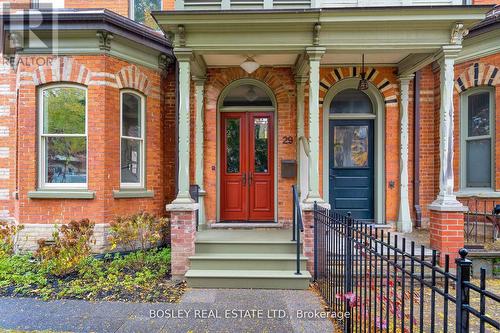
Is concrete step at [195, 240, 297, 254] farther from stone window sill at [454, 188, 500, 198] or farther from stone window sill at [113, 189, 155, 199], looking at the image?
stone window sill at [454, 188, 500, 198]

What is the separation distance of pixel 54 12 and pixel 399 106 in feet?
24.5

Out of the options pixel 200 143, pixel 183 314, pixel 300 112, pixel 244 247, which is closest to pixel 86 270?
pixel 183 314

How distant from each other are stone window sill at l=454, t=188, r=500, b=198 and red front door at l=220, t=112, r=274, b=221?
13.7 feet

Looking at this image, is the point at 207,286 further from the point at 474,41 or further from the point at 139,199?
the point at 474,41

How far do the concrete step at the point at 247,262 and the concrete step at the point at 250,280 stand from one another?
0.55 ft

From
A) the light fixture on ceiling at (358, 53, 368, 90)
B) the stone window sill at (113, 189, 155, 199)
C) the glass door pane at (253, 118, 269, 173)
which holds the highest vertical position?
the light fixture on ceiling at (358, 53, 368, 90)

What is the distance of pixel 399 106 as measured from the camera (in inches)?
288

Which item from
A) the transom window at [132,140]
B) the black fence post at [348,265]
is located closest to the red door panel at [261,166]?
the transom window at [132,140]

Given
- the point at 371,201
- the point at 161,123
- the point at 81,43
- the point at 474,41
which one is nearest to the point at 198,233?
the point at 161,123

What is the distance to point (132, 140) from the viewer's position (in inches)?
280

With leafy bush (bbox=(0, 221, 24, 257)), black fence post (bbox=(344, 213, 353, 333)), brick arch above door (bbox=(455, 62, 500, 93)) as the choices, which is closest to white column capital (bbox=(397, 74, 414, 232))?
brick arch above door (bbox=(455, 62, 500, 93))

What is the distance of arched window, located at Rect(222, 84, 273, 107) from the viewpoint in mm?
7422

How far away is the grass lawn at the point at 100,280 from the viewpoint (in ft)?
15.4

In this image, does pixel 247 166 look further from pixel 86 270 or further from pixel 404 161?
pixel 86 270
